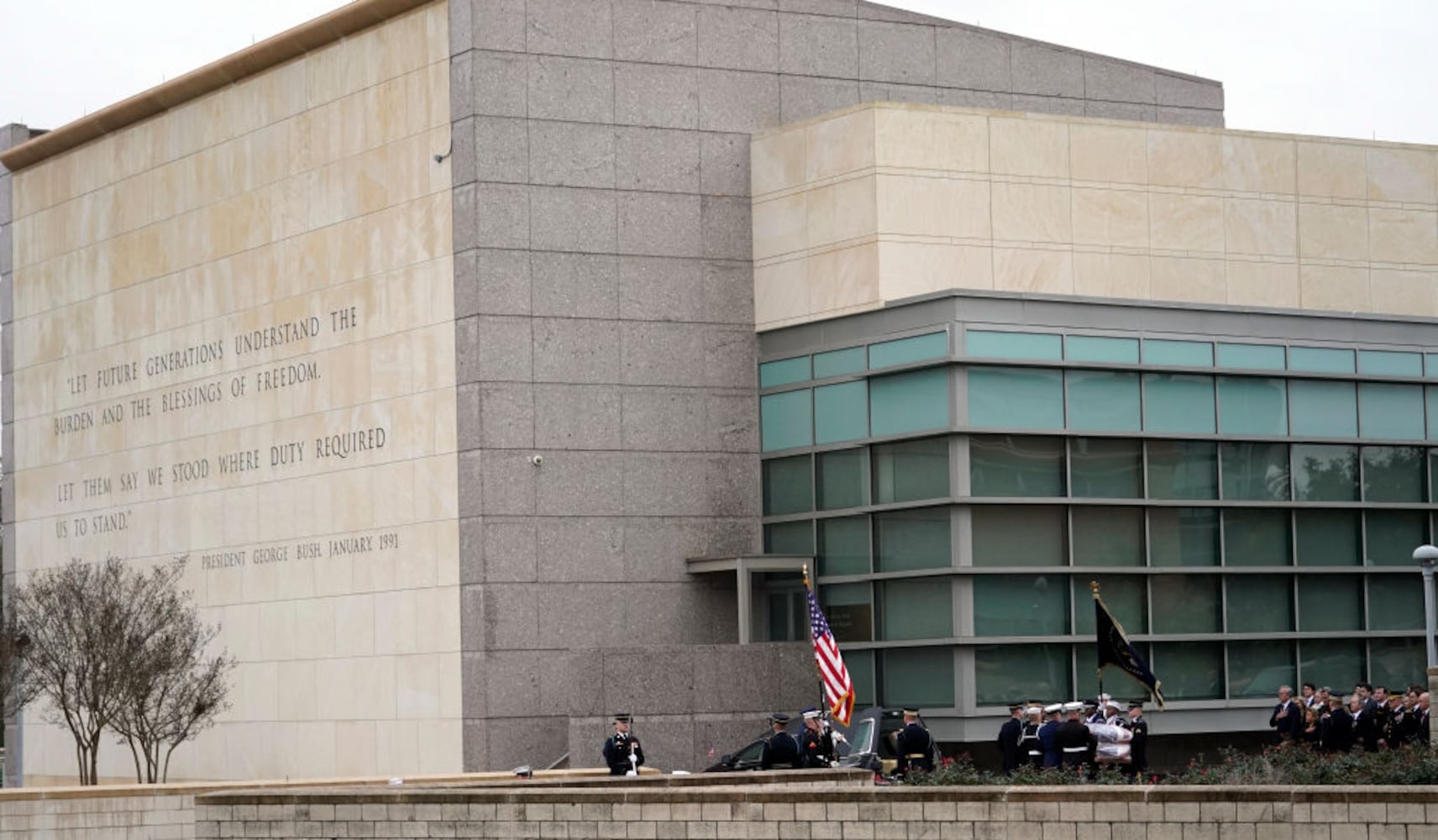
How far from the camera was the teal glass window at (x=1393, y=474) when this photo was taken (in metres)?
42.6

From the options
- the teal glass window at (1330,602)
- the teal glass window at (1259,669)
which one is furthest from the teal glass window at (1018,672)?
the teal glass window at (1330,602)

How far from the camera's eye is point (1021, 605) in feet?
129

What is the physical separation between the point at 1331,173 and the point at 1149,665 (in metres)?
10.0

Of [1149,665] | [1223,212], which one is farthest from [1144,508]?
[1223,212]

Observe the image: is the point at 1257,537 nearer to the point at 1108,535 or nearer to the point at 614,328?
the point at 1108,535

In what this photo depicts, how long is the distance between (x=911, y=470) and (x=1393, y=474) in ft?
29.6

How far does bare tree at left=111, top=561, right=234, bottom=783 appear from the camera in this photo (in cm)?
4369

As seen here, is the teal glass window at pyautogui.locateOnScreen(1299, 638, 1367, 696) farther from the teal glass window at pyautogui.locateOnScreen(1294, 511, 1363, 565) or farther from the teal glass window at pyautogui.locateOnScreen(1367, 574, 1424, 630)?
the teal glass window at pyautogui.locateOnScreen(1294, 511, 1363, 565)

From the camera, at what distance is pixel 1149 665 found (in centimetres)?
4009

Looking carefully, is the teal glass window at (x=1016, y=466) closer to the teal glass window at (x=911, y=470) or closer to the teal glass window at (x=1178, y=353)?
the teal glass window at (x=911, y=470)

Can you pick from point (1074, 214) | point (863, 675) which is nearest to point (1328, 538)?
point (1074, 214)

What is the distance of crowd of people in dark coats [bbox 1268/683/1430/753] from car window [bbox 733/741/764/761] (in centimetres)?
768

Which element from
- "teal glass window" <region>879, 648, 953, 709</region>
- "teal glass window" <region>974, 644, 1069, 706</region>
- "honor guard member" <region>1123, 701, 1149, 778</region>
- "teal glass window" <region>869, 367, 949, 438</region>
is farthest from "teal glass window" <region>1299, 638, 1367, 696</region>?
"honor guard member" <region>1123, 701, 1149, 778</region>

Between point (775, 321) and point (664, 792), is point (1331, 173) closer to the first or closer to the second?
point (775, 321)
